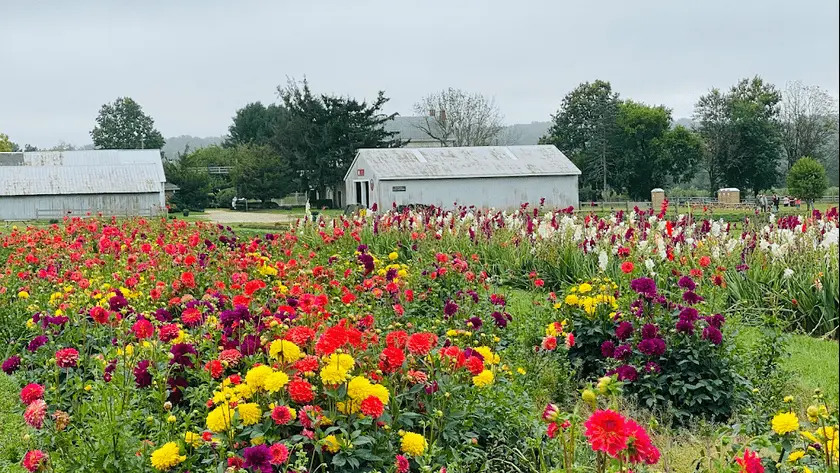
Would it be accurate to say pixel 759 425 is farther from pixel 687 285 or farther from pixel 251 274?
pixel 251 274

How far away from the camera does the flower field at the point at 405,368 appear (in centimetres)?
296

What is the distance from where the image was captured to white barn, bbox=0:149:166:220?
42.7 m

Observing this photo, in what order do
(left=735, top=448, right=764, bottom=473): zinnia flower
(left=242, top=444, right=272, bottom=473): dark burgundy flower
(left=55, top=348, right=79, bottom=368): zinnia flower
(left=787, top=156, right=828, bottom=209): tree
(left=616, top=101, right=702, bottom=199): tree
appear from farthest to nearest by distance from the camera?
1. (left=616, top=101, right=702, bottom=199): tree
2. (left=787, top=156, right=828, bottom=209): tree
3. (left=55, top=348, right=79, bottom=368): zinnia flower
4. (left=242, top=444, right=272, bottom=473): dark burgundy flower
5. (left=735, top=448, right=764, bottom=473): zinnia flower

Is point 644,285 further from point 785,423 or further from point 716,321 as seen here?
point 785,423

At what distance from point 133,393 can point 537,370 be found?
2553 mm

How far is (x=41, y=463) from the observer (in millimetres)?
2826

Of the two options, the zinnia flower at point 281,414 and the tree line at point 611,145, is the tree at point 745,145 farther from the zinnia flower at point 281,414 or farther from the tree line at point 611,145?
the zinnia flower at point 281,414

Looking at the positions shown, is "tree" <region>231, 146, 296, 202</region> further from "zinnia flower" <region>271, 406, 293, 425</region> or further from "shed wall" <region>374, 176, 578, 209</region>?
"zinnia flower" <region>271, 406, 293, 425</region>

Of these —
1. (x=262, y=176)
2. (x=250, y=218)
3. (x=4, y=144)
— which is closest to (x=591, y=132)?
(x=262, y=176)

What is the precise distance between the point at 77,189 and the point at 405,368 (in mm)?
44291

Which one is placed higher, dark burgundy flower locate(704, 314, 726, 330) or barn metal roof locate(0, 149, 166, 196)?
barn metal roof locate(0, 149, 166, 196)

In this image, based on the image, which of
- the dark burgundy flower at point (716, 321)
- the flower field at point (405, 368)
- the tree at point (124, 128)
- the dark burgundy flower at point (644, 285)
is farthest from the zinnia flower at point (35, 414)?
the tree at point (124, 128)

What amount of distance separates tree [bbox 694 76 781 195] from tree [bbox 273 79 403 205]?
20099 mm

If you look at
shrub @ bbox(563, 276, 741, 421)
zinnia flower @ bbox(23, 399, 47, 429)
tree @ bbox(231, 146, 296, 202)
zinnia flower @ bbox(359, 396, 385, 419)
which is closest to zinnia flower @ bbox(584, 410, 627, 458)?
zinnia flower @ bbox(359, 396, 385, 419)
